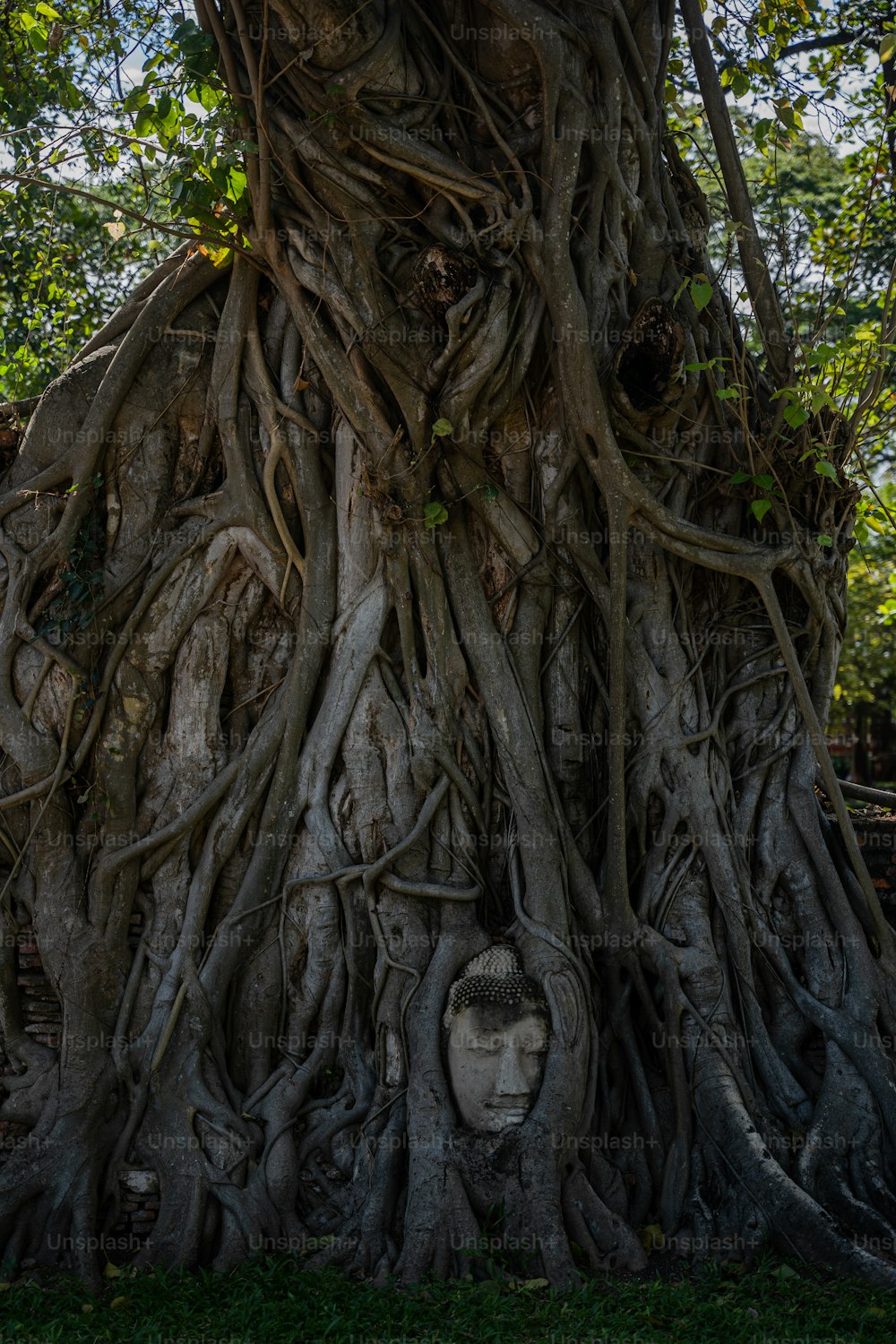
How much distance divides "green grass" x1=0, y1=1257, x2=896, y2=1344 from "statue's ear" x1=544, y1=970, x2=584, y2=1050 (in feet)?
2.83

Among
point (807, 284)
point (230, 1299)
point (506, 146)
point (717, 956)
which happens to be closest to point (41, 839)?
point (230, 1299)

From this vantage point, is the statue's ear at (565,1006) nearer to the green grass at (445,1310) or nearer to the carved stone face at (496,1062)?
the carved stone face at (496,1062)

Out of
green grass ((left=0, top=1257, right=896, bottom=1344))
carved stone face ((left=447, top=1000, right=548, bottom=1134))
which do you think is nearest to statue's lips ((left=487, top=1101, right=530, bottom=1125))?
carved stone face ((left=447, top=1000, right=548, bottom=1134))

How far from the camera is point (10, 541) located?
221 inches

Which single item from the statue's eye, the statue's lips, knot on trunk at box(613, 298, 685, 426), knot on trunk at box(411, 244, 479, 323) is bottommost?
the statue's lips

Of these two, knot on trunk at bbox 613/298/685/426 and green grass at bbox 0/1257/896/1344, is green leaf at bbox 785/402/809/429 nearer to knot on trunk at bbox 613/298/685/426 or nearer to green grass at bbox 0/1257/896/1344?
knot on trunk at bbox 613/298/685/426

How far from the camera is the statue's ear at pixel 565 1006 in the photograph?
466cm

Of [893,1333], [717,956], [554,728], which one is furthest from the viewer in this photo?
[554,728]

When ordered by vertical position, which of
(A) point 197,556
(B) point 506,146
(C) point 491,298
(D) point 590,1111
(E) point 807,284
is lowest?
(D) point 590,1111

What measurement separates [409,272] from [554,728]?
6.98 ft

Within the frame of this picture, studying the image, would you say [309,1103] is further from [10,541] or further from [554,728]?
[10,541]

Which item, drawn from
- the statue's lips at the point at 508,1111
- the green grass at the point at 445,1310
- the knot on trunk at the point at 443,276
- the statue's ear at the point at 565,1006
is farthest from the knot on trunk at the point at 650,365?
the green grass at the point at 445,1310

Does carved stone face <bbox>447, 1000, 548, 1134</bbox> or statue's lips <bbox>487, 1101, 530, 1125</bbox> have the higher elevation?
carved stone face <bbox>447, 1000, 548, 1134</bbox>

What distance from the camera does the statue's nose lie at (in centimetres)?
454
